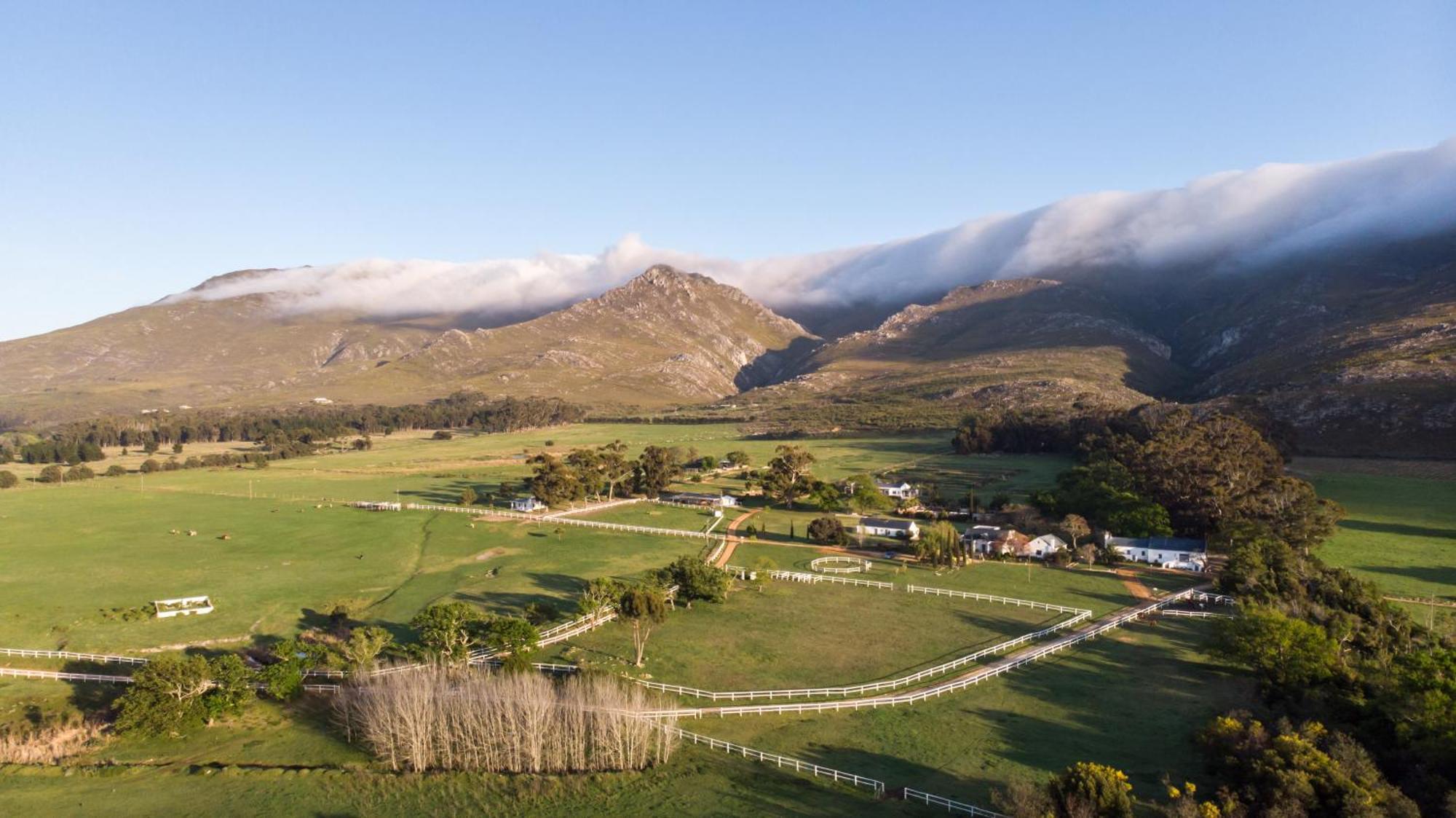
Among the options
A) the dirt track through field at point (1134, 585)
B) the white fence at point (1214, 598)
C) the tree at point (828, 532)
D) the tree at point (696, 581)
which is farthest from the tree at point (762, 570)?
the white fence at point (1214, 598)

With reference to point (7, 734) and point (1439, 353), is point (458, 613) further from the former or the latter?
point (1439, 353)

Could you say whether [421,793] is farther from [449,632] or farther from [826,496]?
[826,496]

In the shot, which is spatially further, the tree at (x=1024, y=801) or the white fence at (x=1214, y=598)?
the white fence at (x=1214, y=598)

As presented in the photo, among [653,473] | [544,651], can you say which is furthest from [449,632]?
[653,473]

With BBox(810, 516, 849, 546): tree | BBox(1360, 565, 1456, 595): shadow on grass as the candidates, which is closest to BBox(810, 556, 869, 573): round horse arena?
BBox(810, 516, 849, 546): tree

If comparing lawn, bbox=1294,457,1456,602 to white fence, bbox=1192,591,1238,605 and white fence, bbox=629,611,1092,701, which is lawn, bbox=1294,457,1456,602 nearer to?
white fence, bbox=1192,591,1238,605

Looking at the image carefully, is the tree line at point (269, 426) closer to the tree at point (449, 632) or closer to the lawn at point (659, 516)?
the lawn at point (659, 516)

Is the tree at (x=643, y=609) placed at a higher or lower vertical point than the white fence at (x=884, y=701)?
higher
